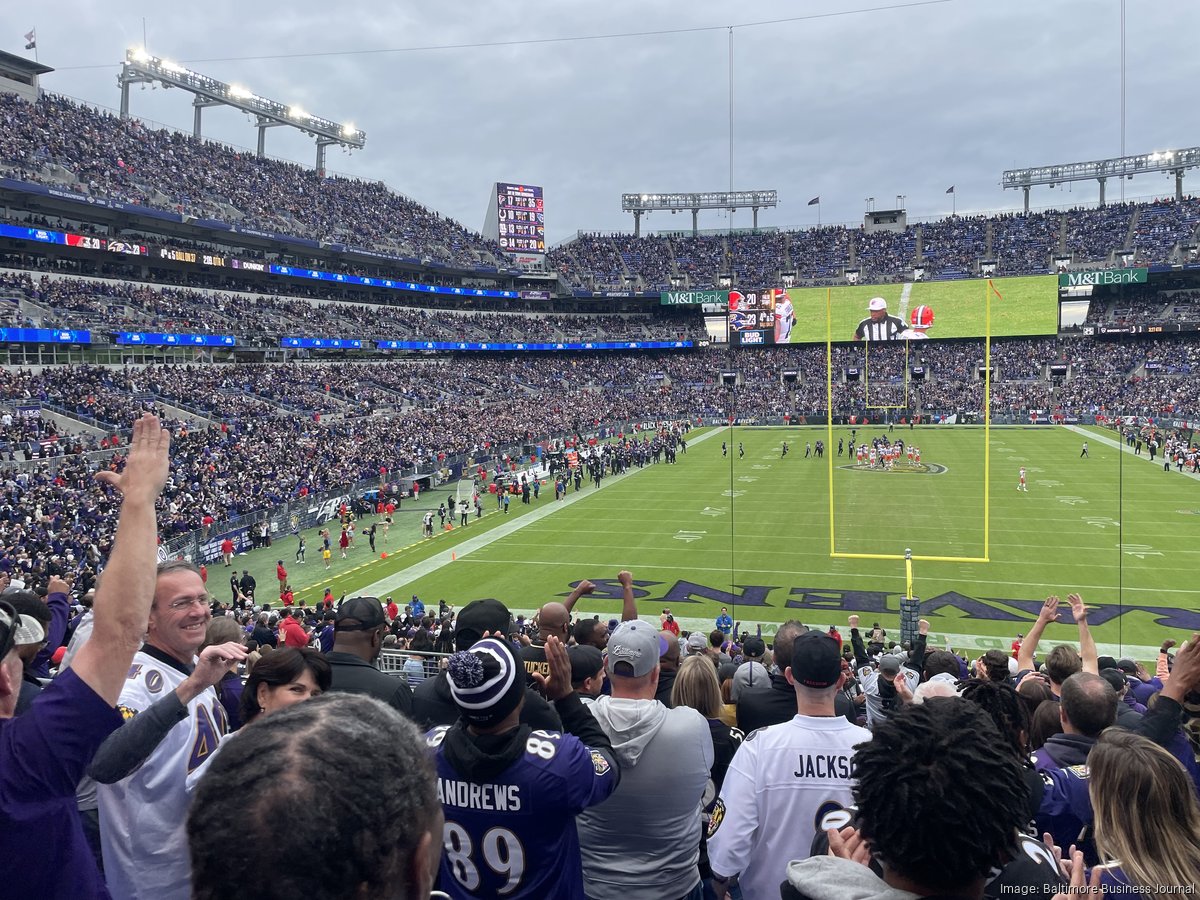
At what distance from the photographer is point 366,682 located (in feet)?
14.1

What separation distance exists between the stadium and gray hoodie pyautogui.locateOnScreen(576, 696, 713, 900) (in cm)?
16

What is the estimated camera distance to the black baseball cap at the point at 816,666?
11.5 feet

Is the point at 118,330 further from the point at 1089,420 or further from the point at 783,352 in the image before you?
the point at 1089,420

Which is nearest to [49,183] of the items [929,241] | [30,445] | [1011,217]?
[30,445]

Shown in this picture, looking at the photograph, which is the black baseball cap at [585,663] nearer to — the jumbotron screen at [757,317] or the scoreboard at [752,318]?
the jumbotron screen at [757,317]

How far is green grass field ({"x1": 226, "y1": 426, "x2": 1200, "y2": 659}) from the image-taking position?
1936cm

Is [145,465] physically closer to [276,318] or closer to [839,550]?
[839,550]

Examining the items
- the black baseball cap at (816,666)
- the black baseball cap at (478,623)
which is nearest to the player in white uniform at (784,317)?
the black baseball cap at (478,623)

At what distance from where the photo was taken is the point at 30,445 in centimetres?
2783

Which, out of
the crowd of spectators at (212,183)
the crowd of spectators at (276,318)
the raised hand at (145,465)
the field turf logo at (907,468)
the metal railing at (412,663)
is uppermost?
the crowd of spectators at (212,183)

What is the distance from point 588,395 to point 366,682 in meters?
65.2

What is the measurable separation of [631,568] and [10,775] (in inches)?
890

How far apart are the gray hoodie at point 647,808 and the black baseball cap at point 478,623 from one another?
1.09 m

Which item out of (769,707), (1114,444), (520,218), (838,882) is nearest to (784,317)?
(520,218)
